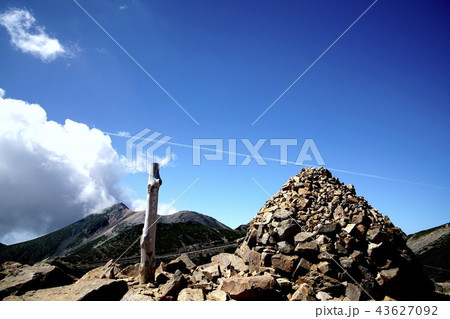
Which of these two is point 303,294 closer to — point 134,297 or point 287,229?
point 287,229

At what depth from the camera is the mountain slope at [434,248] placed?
3328 centimetres

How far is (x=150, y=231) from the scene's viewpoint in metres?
8.84

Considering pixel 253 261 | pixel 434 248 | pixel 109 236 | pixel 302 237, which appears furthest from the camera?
pixel 109 236

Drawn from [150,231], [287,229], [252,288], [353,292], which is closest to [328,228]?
[287,229]

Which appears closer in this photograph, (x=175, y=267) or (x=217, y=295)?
(x=217, y=295)

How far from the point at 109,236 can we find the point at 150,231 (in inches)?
6373

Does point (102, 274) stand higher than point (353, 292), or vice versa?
point (102, 274)

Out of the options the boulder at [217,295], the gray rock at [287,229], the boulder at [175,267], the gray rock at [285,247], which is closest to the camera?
the boulder at [217,295]

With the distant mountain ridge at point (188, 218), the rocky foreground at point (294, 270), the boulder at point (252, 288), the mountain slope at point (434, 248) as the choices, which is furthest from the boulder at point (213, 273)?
the distant mountain ridge at point (188, 218)

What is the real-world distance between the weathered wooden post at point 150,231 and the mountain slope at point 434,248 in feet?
120

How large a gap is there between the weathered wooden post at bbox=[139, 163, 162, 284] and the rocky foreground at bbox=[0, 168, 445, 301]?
0.43m

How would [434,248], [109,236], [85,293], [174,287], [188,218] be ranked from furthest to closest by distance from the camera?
1. [188,218]
2. [109,236]
3. [434,248]
4. [174,287]
5. [85,293]

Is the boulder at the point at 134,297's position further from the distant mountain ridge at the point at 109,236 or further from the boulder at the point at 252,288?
the distant mountain ridge at the point at 109,236

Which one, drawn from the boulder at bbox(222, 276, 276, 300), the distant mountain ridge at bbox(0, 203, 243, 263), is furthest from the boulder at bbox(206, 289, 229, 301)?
the distant mountain ridge at bbox(0, 203, 243, 263)
